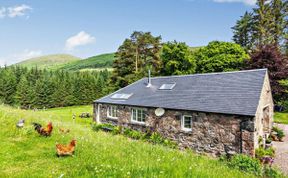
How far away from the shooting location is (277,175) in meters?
8.84

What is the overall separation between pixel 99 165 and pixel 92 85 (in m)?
67.6

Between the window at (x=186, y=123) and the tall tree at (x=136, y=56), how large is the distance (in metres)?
28.3

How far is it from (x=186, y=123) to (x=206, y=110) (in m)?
2.36

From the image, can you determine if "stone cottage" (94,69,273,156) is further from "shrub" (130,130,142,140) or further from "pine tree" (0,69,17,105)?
"pine tree" (0,69,17,105)

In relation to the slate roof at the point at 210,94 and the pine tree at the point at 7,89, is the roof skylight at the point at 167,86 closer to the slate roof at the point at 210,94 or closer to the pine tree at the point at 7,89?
the slate roof at the point at 210,94

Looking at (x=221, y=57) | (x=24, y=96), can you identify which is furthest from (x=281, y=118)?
(x=24, y=96)

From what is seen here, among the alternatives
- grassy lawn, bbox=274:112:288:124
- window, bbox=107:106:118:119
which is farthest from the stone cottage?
grassy lawn, bbox=274:112:288:124

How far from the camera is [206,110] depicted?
52.1 feet

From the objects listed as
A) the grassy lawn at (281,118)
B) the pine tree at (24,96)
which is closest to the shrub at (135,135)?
the grassy lawn at (281,118)

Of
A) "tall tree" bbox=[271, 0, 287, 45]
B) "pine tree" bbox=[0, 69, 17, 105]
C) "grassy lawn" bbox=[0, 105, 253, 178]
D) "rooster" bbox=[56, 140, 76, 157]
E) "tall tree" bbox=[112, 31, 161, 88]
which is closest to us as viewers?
"grassy lawn" bbox=[0, 105, 253, 178]

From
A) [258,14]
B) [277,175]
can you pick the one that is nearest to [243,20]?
[258,14]

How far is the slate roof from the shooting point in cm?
1520

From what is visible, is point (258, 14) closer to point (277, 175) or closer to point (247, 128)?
point (247, 128)

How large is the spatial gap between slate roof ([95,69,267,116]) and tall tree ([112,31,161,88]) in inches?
887
